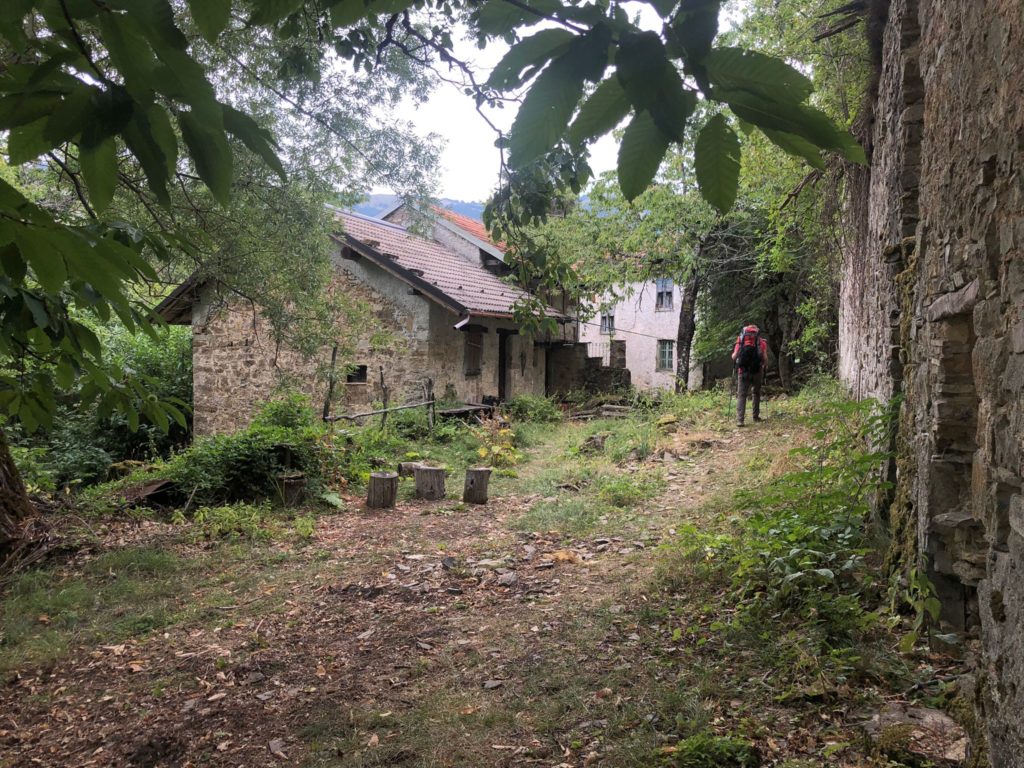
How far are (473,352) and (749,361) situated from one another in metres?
6.92

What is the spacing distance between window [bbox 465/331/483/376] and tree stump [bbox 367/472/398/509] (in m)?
7.93

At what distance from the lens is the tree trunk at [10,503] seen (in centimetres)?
569

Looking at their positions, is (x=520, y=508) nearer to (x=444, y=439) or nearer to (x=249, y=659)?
(x=249, y=659)

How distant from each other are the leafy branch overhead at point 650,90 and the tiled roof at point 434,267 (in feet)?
38.5

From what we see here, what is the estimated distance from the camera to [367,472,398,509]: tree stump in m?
7.66

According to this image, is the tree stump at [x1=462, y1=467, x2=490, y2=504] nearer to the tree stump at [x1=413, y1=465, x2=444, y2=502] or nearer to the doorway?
the tree stump at [x1=413, y1=465, x2=444, y2=502]

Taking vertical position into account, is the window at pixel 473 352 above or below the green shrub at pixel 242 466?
above

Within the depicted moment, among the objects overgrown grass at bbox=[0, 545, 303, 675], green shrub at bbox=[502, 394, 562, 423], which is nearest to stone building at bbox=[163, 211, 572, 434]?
green shrub at bbox=[502, 394, 562, 423]

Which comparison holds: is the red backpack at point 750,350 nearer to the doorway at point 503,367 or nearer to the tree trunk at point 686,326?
the tree trunk at point 686,326

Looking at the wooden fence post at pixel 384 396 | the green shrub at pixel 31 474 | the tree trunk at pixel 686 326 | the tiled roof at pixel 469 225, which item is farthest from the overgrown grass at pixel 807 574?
the tiled roof at pixel 469 225

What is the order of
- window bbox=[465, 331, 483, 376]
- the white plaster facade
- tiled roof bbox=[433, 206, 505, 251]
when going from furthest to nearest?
the white plaster facade
tiled roof bbox=[433, 206, 505, 251]
window bbox=[465, 331, 483, 376]

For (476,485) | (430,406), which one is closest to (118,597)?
(476,485)

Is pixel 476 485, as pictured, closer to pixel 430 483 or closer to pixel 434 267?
pixel 430 483

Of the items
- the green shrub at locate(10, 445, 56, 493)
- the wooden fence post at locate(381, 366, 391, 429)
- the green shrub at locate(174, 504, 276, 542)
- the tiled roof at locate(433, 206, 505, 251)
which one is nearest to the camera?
the green shrub at locate(174, 504, 276, 542)
